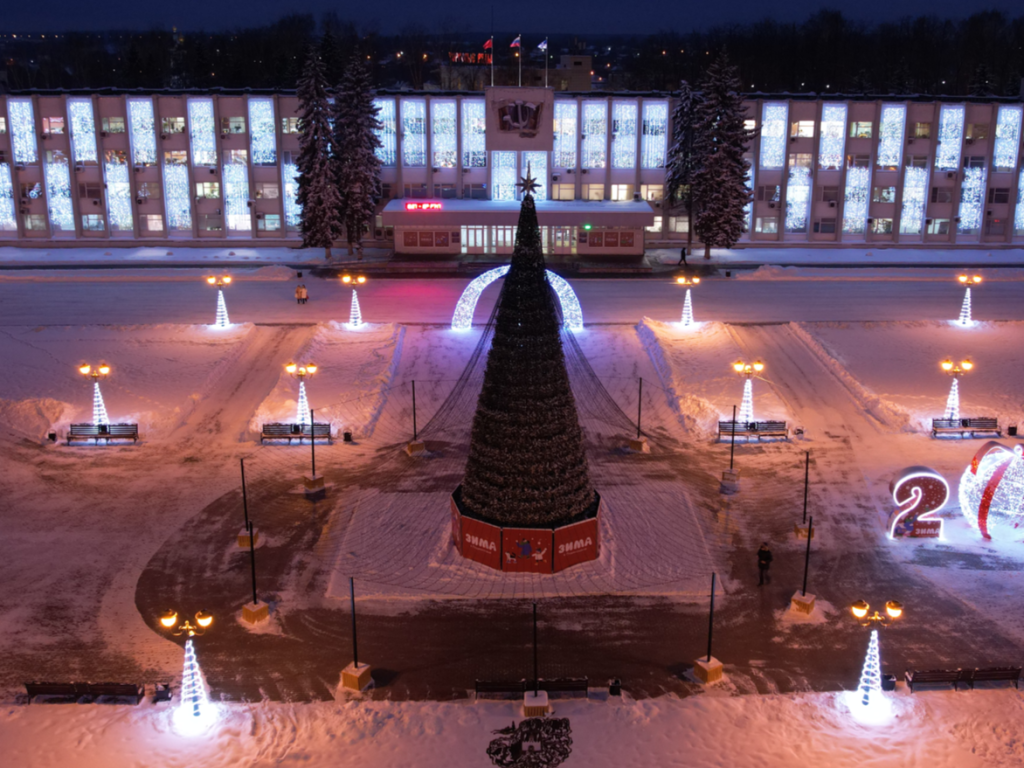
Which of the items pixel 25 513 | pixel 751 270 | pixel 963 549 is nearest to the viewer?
pixel 963 549

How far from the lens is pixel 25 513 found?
2961cm

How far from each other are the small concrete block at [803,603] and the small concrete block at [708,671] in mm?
3622

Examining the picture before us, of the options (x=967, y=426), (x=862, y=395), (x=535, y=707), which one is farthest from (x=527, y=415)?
(x=862, y=395)

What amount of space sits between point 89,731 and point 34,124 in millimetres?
58163

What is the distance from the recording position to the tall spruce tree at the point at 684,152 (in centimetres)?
6309

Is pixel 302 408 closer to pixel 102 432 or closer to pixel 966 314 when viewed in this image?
pixel 102 432

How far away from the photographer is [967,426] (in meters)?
35.8

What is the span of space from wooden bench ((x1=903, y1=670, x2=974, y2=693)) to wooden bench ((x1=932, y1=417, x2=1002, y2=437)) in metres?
16.2

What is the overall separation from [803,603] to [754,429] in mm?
11990

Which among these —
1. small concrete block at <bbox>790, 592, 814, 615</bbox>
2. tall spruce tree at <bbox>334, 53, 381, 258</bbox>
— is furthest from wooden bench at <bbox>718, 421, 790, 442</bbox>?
Answer: tall spruce tree at <bbox>334, 53, 381, 258</bbox>

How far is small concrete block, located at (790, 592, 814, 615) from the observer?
2430cm

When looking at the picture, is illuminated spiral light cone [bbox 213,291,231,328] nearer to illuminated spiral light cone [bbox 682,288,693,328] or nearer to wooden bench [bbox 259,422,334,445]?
wooden bench [bbox 259,422,334,445]

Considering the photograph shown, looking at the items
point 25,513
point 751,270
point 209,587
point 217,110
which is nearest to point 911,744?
point 209,587

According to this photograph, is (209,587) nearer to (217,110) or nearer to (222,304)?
(222,304)
